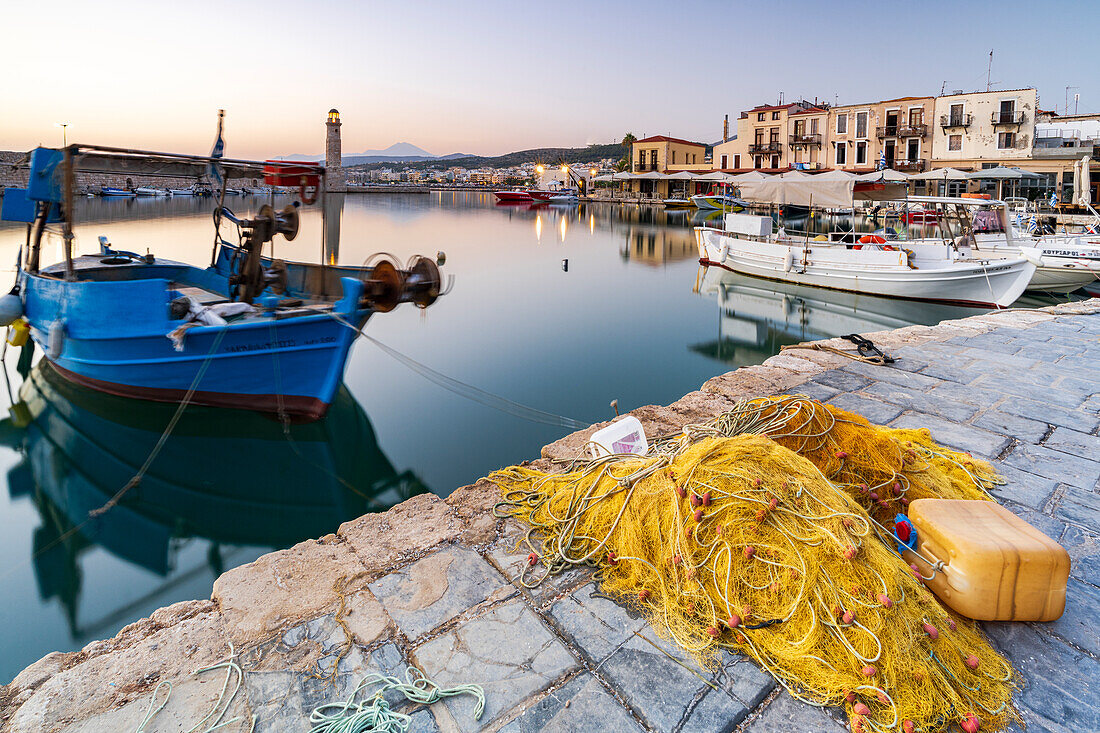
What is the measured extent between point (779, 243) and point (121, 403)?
589 inches

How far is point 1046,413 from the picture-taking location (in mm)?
4652

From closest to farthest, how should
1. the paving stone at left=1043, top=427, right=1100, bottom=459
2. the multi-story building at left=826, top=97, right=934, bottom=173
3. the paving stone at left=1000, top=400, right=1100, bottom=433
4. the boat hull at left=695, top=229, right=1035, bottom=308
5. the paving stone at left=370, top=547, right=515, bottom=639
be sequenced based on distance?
the paving stone at left=370, top=547, right=515, bottom=639
the paving stone at left=1043, top=427, right=1100, bottom=459
the paving stone at left=1000, top=400, right=1100, bottom=433
the boat hull at left=695, top=229, right=1035, bottom=308
the multi-story building at left=826, top=97, right=934, bottom=173

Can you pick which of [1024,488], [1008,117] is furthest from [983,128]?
[1024,488]

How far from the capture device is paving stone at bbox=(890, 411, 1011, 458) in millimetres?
4020

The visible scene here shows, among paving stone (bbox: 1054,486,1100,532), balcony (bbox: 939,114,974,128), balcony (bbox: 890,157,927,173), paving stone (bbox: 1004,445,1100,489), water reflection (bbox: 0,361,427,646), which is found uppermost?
balcony (bbox: 939,114,974,128)

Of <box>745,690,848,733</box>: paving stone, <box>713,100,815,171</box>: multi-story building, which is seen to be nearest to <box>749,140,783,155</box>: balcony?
<box>713,100,815,171</box>: multi-story building

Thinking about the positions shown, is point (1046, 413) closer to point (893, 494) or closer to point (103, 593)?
point (893, 494)

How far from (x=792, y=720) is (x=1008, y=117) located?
4311 centimetres

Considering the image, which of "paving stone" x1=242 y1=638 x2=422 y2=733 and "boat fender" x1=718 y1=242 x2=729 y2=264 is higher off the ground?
"boat fender" x1=718 y1=242 x2=729 y2=264

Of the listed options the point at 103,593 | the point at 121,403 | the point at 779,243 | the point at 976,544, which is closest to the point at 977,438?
the point at 976,544

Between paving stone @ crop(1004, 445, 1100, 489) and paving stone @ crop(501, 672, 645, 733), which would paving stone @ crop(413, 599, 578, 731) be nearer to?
paving stone @ crop(501, 672, 645, 733)

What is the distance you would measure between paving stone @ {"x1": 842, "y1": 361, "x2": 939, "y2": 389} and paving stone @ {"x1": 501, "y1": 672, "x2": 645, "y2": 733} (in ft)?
14.8

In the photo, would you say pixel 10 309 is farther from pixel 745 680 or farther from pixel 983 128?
pixel 983 128

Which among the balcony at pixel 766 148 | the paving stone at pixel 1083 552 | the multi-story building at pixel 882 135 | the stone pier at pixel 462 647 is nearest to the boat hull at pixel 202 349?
the stone pier at pixel 462 647
